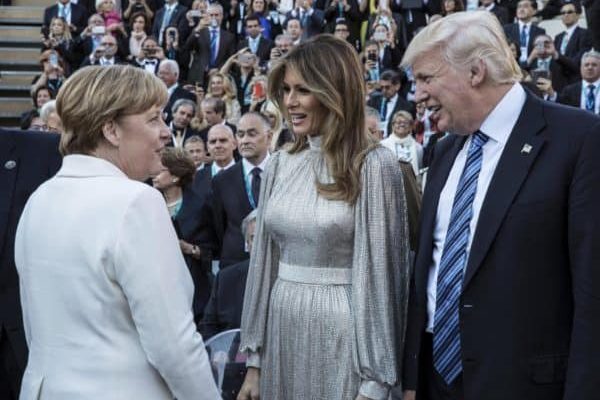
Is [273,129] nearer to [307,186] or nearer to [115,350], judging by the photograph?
[307,186]

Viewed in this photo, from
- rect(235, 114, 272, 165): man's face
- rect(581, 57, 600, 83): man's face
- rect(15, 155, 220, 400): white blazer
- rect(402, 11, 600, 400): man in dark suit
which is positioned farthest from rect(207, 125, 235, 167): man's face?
rect(15, 155, 220, 400): white blazer

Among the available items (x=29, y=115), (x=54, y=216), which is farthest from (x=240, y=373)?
(x=29, y=115)

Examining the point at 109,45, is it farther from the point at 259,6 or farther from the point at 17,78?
the point at 17,78

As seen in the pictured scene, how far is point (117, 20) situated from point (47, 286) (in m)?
13.9

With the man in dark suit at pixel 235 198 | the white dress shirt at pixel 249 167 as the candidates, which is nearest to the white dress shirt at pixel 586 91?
the man in dark suit at pixel 235 198

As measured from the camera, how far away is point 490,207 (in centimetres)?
286

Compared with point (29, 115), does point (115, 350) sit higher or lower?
higher

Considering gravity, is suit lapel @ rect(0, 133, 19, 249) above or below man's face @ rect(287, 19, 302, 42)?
above

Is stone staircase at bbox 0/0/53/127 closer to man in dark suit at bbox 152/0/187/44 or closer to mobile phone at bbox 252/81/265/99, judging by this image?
man in dark suit at bbox 152/0/187/44

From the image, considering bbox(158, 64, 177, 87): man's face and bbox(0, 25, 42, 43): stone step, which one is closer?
bbox(158, 64, 177, 87): man's face

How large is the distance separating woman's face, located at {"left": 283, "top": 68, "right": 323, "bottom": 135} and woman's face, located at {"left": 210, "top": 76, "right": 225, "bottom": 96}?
9.05 metres

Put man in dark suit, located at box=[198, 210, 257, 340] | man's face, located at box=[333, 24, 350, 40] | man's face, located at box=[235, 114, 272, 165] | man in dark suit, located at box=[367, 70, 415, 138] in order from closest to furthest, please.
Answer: man in dark suit, located at box=[198, 210, 257, 340]
man's face, located at box=[235, 114, 272, 165]
man in dark suit, located at box=[367, 70, 415, 138]
man's face, located at box=[333, 24, 350, 40]

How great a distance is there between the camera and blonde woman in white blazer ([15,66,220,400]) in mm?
2438

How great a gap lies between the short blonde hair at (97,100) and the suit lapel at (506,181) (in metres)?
0.97
